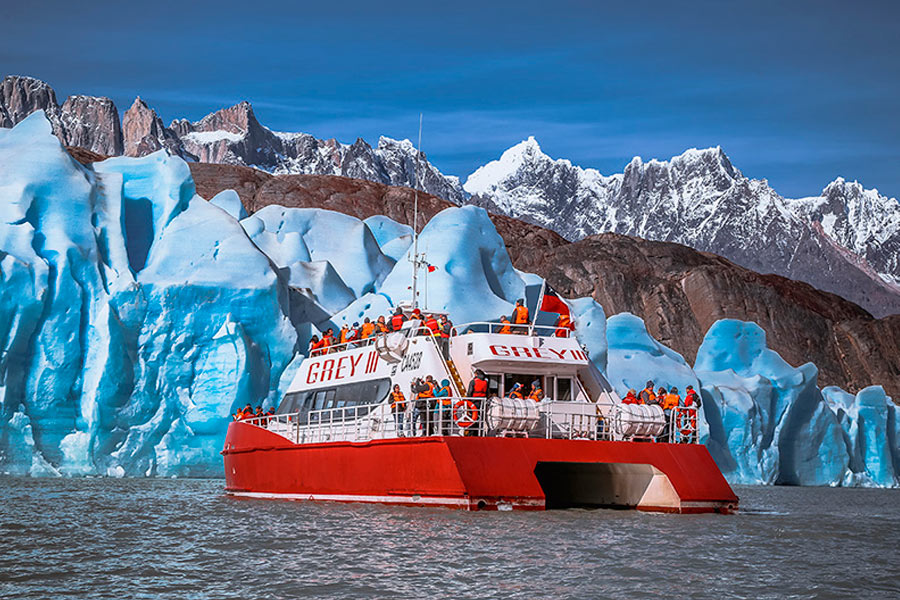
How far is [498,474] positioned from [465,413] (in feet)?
4.03

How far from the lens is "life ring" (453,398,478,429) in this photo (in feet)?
57.4

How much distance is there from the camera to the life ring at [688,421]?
1973cm

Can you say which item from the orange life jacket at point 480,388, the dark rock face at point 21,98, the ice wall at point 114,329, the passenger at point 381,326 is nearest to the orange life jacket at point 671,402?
the orange life jacket at point 480,388

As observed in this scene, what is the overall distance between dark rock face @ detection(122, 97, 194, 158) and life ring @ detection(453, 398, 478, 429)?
393 feet

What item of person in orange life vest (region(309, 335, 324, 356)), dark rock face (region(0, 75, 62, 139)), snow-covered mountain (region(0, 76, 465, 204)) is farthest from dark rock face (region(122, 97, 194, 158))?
person in orange life vest (region(309, 335, 324, 356))

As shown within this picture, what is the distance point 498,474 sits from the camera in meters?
16.9

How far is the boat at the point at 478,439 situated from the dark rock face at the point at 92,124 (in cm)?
11437

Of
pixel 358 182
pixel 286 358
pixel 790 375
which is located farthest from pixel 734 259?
pixel 286 358

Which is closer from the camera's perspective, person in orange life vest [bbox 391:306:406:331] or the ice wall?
person in orange life vest [bbox 391:306:406:331]

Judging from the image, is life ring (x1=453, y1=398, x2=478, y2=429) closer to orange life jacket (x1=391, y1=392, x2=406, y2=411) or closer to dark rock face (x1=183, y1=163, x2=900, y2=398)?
orange life jacket (x1=391, y1=392, x2=406, y2=411)

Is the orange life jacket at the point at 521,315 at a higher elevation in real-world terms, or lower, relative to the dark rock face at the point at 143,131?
lower

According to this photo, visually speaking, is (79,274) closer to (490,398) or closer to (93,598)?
(490,398)

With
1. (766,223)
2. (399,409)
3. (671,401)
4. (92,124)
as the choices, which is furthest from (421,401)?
(766,223)

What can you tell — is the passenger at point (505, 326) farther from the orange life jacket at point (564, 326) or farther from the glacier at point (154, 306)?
the glacier at point (154, 306)
